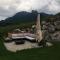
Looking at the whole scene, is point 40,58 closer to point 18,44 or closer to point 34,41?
point 18,44

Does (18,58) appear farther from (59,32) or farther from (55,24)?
(55,24)

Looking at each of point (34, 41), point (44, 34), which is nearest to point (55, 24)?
point (44, 34)

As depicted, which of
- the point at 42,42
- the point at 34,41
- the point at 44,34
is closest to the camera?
the point at 42,42

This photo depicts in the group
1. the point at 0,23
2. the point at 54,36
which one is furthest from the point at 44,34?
the point at 0,23

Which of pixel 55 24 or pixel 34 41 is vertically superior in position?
pixel 55 24

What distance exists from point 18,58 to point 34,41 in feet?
54.5

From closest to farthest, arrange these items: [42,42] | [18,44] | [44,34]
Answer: [42,42] < [18,44] < [44,34]

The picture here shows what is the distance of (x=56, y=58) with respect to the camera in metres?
21.4

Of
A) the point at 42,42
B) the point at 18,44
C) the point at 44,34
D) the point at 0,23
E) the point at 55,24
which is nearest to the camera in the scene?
the point at 42,42

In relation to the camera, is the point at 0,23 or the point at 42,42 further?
the point at 0,23

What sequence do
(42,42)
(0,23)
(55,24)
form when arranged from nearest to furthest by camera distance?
(42,42) < (55,24) < (0,23)

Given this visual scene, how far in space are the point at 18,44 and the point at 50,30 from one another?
34.7 feet

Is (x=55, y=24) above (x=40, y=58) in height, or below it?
above

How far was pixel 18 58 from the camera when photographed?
2208 cm
